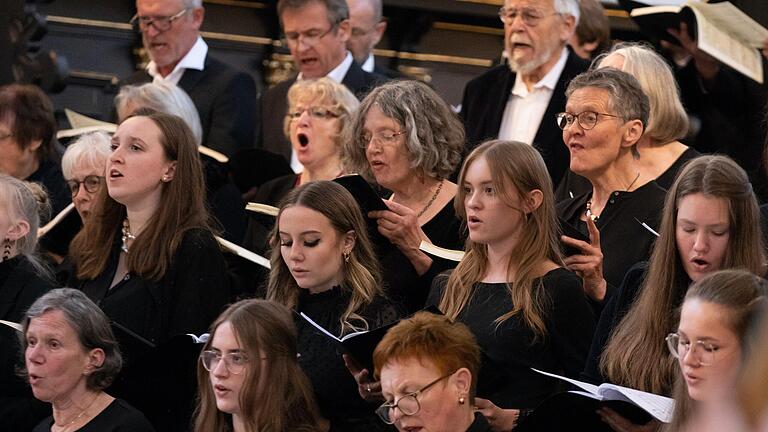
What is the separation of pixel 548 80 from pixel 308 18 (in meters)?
1.17

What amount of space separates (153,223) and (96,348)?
1.79ft

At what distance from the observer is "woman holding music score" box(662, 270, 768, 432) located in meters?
2.82

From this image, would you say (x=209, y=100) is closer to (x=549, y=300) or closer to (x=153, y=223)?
(x=153, y=223)

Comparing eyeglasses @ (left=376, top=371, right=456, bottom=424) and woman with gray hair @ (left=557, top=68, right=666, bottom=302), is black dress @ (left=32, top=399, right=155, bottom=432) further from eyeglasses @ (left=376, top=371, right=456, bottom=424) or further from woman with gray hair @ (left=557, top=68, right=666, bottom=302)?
woman with gray hair @ (left=557, top=68, right=666, bottom=302)

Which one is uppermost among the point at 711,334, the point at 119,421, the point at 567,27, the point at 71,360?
the point at 567,27

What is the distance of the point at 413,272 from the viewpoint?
4.30 metres

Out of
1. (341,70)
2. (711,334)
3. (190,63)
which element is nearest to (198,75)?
(190,63)

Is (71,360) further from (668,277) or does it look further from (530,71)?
(530,71)

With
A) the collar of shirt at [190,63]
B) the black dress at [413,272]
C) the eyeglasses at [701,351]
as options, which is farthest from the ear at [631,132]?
the collar of shirt at [190,63]

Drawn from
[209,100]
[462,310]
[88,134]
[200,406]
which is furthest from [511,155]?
[209,100]

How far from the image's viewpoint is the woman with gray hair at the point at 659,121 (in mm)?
4523

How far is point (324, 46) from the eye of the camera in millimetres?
6121

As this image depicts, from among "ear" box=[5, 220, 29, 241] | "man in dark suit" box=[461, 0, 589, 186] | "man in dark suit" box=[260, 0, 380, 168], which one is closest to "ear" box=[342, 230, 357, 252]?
"ear" box=[5, 220, 29, 241]

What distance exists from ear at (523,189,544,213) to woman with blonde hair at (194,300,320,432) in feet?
2.40
